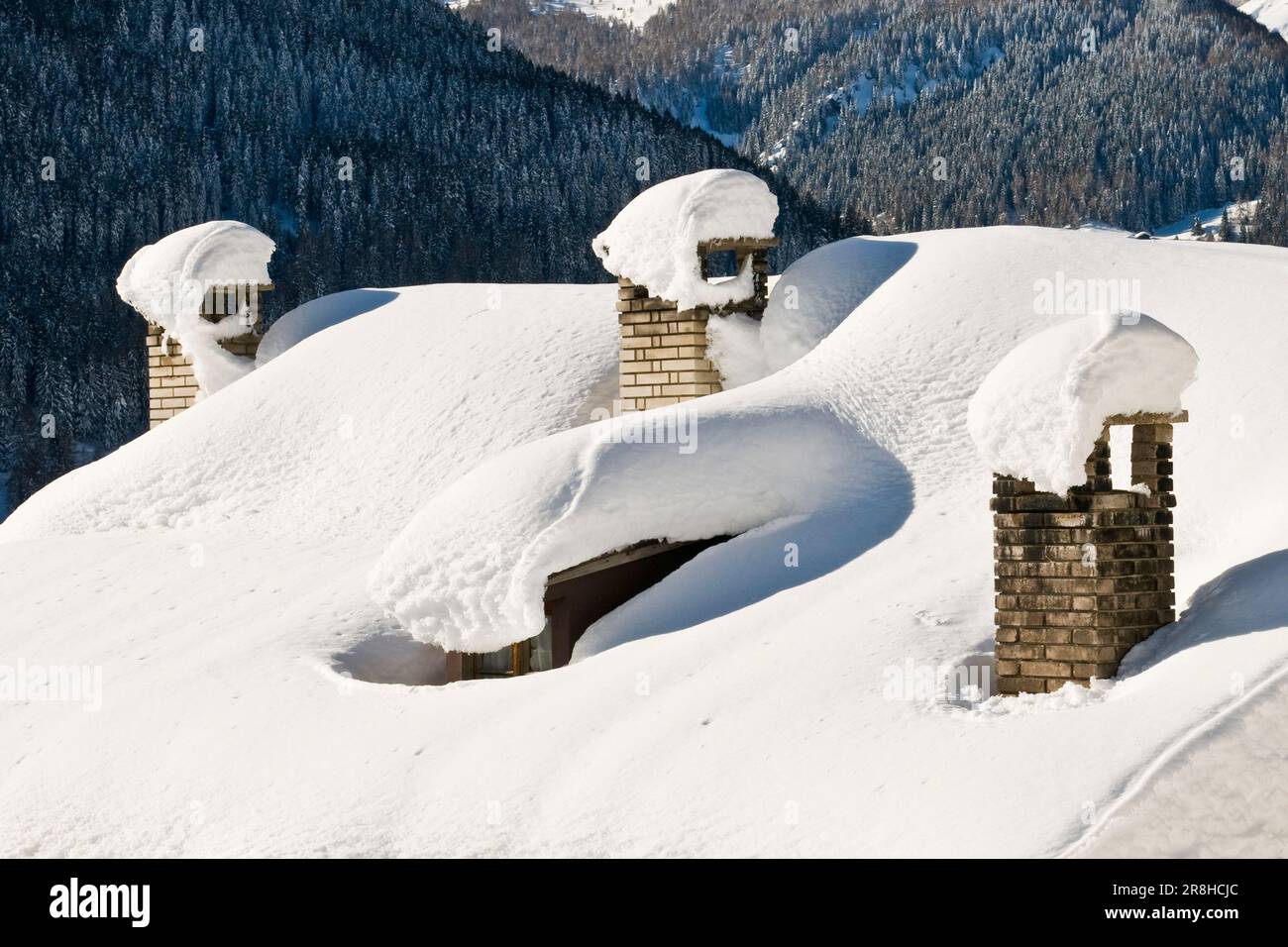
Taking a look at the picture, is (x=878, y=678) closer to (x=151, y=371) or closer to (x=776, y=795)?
(x=776, y=795)

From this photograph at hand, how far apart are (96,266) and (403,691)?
3090 inches

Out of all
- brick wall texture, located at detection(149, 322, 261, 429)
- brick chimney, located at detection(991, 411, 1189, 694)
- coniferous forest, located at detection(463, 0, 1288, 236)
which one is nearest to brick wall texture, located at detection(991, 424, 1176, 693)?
brick chimney, located at detection(991, 411, 1189, 694)

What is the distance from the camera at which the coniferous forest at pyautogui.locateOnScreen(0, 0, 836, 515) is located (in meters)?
81.6

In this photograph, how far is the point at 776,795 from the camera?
8.93 meters

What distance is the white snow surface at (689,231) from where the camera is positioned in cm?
1536

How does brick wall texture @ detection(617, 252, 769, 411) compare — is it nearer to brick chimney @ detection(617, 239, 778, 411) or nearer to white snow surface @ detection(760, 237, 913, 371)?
brick chimney @ detection(617, 239, 778, 411)

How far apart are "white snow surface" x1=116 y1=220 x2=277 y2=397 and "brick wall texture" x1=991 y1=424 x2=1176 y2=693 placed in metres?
12.0

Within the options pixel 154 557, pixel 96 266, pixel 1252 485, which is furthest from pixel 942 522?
pixel 96 266

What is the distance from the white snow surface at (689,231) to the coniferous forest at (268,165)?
205 ft

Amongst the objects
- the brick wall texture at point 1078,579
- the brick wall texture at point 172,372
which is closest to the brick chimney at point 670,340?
the brick wall texture at point 172,372

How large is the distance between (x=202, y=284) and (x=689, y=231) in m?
6.72

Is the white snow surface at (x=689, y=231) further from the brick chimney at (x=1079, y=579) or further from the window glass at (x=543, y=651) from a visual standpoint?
the brick chimney at (x=1079, y=579)

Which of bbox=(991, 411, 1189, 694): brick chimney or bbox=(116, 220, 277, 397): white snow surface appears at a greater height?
bbox=(116, 220, 277, 397): white snow surface

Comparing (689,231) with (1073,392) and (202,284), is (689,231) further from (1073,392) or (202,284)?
(202,284)
